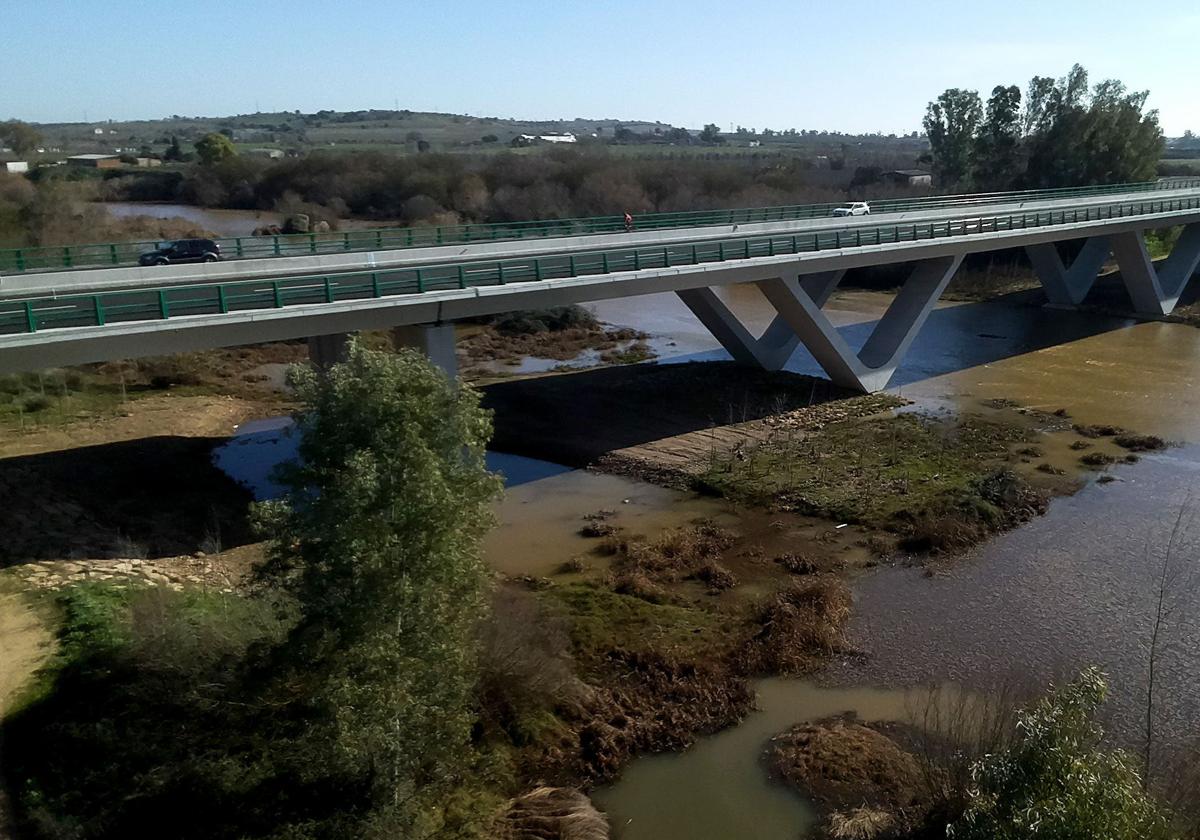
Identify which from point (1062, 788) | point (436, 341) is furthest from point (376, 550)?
point (436, 341)

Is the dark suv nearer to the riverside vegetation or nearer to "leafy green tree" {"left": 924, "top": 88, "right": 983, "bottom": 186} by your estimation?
the riverside vegetation

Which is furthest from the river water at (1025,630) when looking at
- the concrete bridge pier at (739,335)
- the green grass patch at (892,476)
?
the concrete bridge pier at (739,335)

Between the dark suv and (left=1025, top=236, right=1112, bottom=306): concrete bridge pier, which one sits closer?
the dark suv

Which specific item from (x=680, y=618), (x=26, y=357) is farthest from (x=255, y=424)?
(x=680, y=618)

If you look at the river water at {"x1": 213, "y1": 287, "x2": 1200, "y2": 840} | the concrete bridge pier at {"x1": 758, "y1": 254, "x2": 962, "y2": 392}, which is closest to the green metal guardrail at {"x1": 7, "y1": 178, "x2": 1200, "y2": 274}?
the concrete bridge pier at {"x1": 758, "y1": 254, "x2": 962, "y2": 392}

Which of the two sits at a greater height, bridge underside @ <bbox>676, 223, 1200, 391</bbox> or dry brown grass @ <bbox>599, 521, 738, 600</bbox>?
bridge underside @ <bbox>676, 223, 1200, 391</bbox>

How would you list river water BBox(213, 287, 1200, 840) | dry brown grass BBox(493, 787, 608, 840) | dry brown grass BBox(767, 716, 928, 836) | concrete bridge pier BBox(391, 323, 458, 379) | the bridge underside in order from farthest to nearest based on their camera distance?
1. the bridge underside
2. concrete bridge pier BBox(391, 323, 458, 379)
3. river water BBox(213, 287, 1200, 840)
4. dry brown grass BBox(767, 716, 928, 836)
5. dry brown grass BBox(493, 787, 608, 840)
